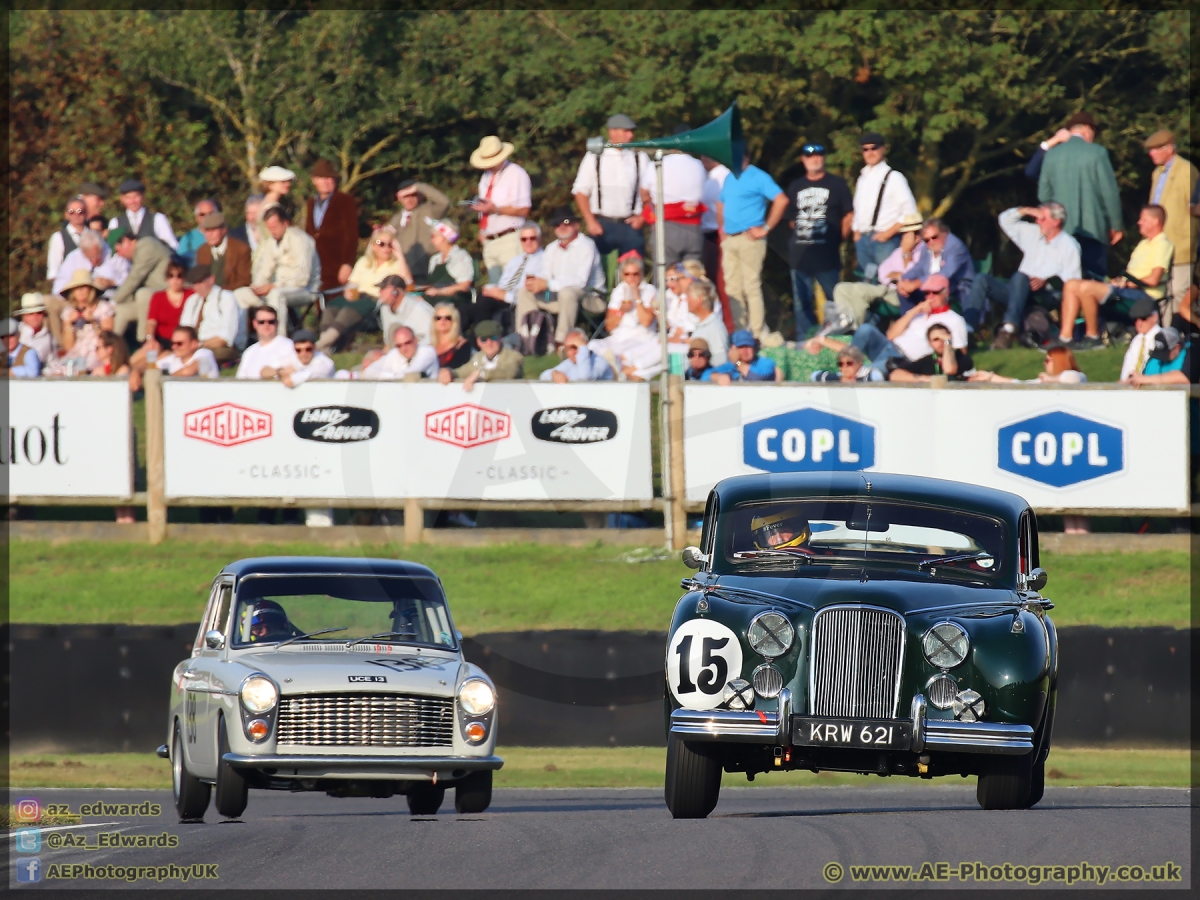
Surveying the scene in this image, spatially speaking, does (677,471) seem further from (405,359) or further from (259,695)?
(259,695)

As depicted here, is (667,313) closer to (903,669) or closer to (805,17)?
(805,17)

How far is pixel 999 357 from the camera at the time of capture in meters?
19.6

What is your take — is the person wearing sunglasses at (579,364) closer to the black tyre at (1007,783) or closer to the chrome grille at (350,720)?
the chrome grille at (350,720)

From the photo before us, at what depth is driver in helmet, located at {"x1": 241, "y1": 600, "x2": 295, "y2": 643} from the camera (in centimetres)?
1075

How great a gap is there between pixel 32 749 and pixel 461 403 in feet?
16.8

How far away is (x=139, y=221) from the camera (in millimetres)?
21422

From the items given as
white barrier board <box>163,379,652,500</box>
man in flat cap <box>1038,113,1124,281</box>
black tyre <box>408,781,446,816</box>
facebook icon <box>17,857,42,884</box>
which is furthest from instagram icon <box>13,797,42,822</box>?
man in flat cap <box>1038,113,1124,281</box>

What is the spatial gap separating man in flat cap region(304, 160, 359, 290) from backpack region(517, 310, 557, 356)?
2.35 m

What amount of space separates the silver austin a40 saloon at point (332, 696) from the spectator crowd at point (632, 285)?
6.88 metres

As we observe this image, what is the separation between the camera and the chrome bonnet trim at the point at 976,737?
27.3 ft

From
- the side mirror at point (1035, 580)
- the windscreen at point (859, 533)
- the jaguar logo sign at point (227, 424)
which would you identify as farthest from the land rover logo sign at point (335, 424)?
the side mirror at point (1035, 580)

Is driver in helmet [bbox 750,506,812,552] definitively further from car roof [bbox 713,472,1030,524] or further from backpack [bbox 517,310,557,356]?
backpack [bbox 517,310,557,356]

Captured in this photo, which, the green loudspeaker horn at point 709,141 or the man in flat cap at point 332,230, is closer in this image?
the green loudspeaker horn at point 709,141

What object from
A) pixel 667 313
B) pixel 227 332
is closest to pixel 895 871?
pixel 667 313
